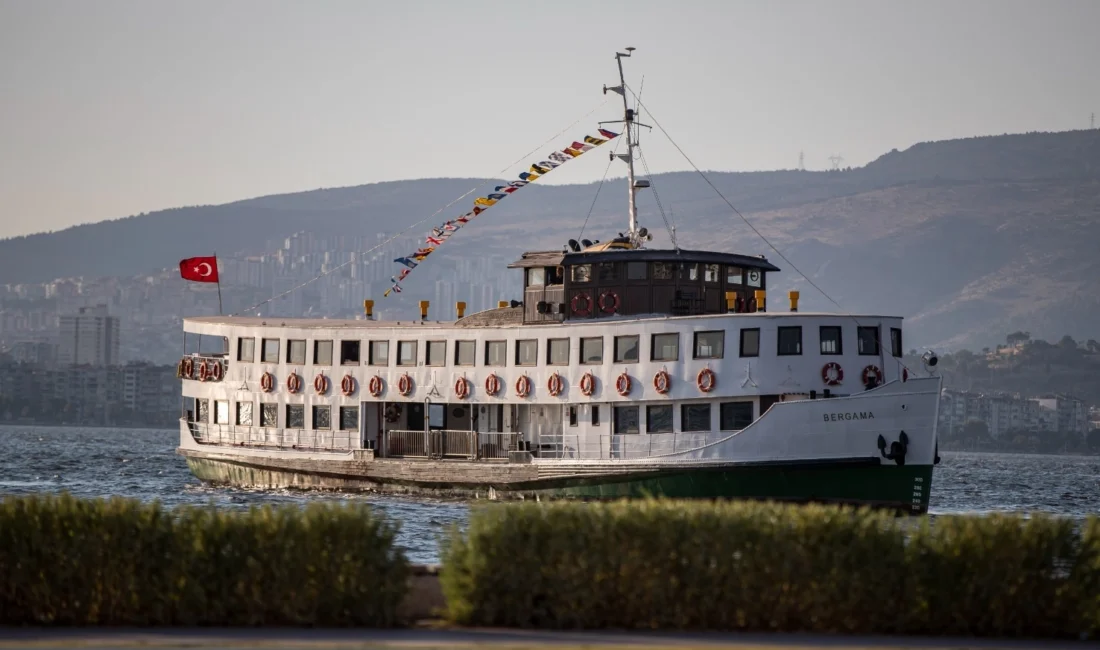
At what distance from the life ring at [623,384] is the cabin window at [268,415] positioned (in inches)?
532

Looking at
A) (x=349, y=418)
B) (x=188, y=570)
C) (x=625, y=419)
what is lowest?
(x=188, y=570)

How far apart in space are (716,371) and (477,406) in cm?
934

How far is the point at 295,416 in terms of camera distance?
4941 centimetres

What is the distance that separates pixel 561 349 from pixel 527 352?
124cm

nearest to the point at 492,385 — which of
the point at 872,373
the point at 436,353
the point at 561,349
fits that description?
the point at 436,353

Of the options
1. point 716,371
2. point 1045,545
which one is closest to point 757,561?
point 1045,545

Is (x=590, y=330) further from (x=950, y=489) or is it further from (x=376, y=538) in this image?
(x=950, y=489)

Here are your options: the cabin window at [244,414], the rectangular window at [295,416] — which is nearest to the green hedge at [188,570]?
the rectangular window at [295,416]

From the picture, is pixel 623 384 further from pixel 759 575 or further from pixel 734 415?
pixel 759 575

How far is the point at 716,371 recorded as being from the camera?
39.5 metres

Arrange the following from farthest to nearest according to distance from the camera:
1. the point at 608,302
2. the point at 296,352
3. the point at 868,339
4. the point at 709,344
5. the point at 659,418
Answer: the point at 296,352
the point at 608,302
the point at 659,418
the point at 709,344
the point at 868,339

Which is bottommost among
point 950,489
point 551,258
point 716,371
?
point 950,489

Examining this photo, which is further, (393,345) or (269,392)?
(269,392)

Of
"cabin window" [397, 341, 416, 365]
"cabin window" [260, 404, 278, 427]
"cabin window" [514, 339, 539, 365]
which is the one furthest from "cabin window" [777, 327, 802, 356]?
"cabin window" [260, 404, 278, 427]
